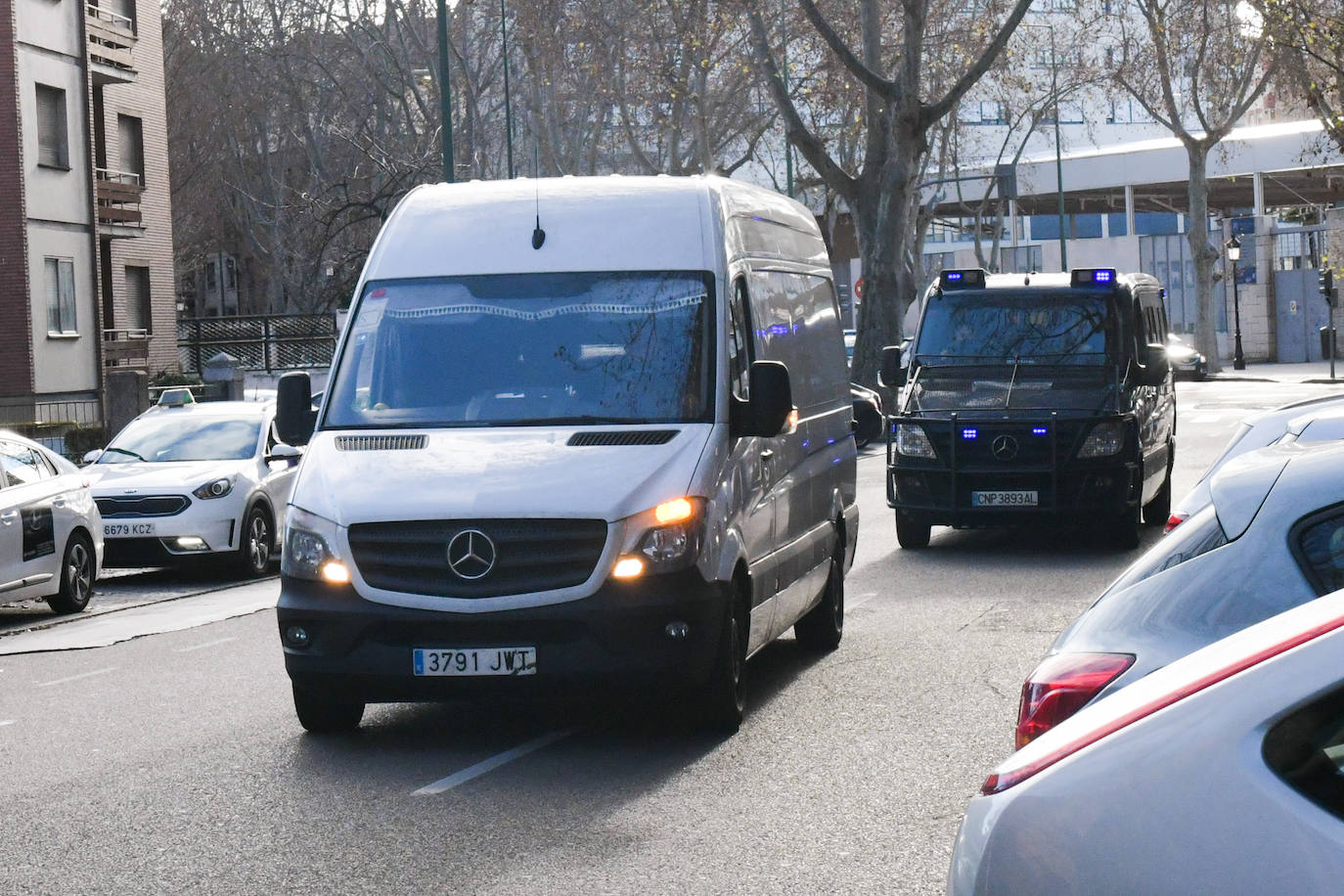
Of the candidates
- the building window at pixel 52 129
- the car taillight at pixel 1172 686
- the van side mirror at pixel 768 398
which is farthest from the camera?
the building window at pixel 52 129

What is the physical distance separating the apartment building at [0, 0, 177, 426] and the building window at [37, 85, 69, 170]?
0.06ft

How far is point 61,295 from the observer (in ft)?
129

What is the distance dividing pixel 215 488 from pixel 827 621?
8.41m

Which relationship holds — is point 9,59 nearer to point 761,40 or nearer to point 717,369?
point 761,40

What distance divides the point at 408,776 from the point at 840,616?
4051 millimetres

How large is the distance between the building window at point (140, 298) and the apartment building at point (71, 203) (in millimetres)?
32

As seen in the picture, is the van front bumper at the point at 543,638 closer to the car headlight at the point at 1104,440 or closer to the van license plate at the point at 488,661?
the van license plate at the point at 488,661

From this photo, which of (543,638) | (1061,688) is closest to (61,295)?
(543,638)

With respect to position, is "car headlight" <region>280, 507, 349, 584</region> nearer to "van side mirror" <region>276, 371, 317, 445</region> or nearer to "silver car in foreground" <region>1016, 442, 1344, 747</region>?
"van side mirror" <region>276, 371, 317, 445</region>

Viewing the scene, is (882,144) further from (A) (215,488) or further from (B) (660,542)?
(B) (660,542)

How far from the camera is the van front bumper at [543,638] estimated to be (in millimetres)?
7871

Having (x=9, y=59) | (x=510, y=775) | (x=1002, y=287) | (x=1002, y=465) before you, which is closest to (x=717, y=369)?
(x=510, y=775)

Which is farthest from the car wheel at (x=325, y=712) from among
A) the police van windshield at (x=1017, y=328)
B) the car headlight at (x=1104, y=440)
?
the police van windshield at (x=1017, y=328)

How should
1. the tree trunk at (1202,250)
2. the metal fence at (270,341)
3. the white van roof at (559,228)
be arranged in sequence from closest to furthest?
1. the white van roof at (559,228)
2. the metal fence at (270,341)
3. the tree trunk at (1202,250)
